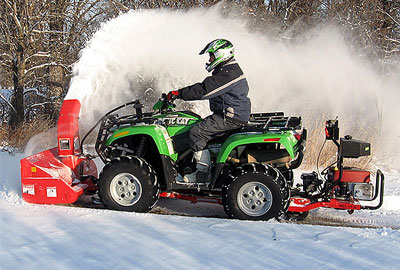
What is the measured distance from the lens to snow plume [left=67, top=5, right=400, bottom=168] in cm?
916

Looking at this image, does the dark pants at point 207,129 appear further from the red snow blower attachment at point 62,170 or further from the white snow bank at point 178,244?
the red snow blower attachment at point 62,170

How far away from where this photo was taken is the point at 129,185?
17.9ft

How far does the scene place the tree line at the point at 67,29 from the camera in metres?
12.6

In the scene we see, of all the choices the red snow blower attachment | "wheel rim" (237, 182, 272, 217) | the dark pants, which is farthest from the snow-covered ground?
the dark pants

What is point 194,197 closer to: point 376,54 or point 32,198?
point 32,198

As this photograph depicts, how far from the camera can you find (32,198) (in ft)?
18.4

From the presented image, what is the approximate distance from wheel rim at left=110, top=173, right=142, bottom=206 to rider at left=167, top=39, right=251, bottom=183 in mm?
691

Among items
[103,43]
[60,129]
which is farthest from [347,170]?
[103,43]

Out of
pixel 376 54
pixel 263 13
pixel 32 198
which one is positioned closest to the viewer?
pixel 32 198

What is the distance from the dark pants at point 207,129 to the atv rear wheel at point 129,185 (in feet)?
2.36

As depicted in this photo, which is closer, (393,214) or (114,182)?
(114,182)

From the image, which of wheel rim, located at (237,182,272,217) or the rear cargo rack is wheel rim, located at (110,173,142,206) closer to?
wheel rim, located at (237,182,272,217)

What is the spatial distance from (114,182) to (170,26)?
4.88 meters

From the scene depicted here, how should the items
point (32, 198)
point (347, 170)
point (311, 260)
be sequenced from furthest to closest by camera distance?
point (32, 198)
point (347, 170)
point (311, 260)
